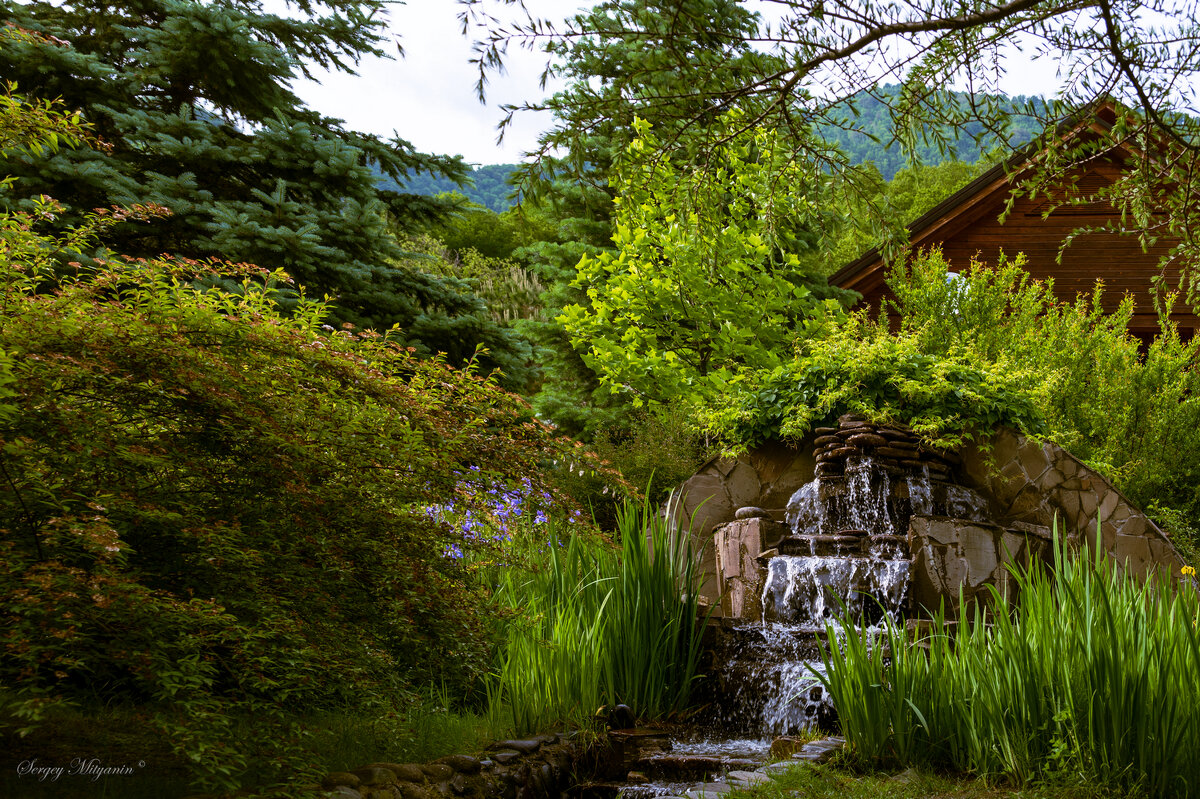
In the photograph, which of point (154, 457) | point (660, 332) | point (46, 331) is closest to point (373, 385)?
point (154, 457)

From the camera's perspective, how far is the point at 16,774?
113 inches

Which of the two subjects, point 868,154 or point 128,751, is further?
point 868,154

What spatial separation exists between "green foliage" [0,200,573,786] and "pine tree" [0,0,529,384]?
19.5 ft

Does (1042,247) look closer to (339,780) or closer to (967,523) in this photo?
(967,523)

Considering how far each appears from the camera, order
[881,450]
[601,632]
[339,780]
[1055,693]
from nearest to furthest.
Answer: [339,780] < [1055,693] < [601,632] < [881,450]

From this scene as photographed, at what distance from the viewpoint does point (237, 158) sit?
32.4 ft

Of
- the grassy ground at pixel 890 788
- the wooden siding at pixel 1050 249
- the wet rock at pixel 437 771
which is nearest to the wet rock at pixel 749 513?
the grassy ground at pixel 890 788

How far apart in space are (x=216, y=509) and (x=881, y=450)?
6.57 metres

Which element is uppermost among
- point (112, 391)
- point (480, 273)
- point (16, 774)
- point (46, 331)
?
point (480, 273)

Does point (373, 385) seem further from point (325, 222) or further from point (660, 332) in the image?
point (660, 332)

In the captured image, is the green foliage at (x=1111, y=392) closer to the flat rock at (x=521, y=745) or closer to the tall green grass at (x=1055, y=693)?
the tall green grass at (x=1055, y=693)

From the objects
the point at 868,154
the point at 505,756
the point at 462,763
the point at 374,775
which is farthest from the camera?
the point at 868,154

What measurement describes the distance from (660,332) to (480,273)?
15.7 metres

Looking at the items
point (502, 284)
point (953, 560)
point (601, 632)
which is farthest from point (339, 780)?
point (502, 284)
